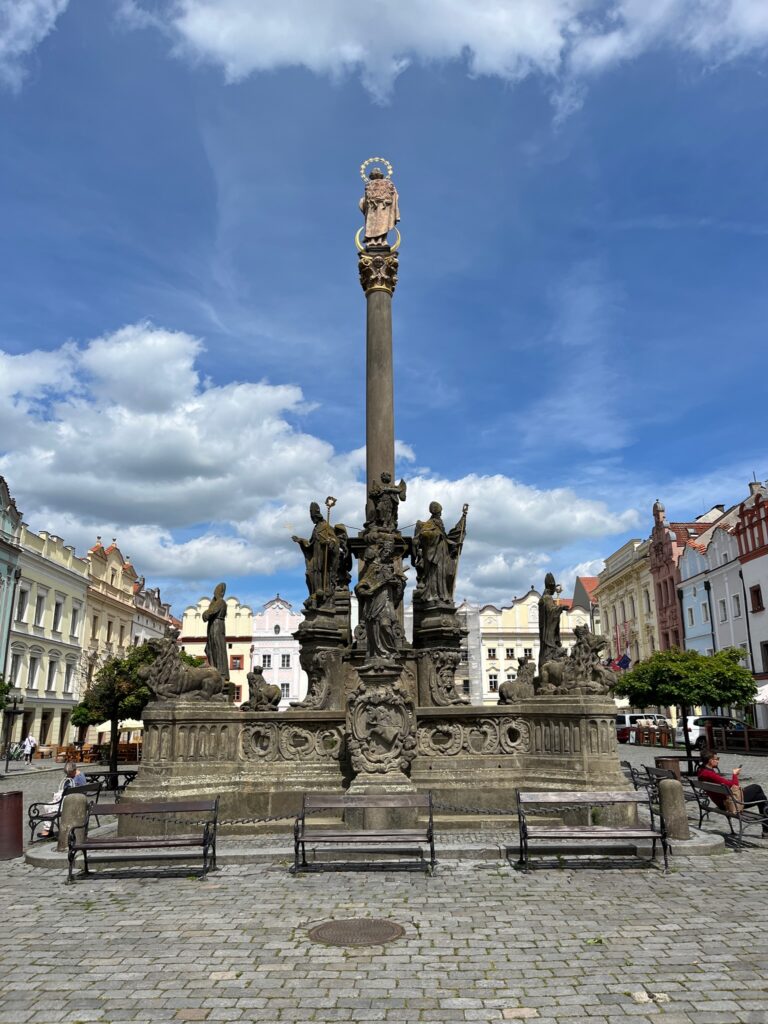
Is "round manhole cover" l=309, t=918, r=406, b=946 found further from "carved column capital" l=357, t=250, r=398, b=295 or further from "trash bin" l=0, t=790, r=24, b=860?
"carved column capital" l=357, t=250, r=398, b=295

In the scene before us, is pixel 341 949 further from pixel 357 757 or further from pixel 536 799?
pixel 357 757

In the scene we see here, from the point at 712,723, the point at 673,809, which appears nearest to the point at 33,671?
the point at 712,723

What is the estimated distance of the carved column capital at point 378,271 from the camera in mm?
18562

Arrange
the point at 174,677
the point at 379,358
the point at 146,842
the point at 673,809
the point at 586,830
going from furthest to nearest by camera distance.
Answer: the point at 379,358
the point at 174,677
the point at 673,809
the point at 586,830
the point at 146,842

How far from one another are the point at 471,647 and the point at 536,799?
63.9 meters


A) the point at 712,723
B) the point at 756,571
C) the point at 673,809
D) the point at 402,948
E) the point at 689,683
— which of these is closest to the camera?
the point at 402,948

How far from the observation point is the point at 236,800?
1255 cm

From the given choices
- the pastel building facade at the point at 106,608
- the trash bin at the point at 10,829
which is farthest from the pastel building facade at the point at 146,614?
the trash bin at the point at 10,829

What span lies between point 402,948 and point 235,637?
222 feet

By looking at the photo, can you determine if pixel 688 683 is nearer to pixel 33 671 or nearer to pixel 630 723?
pixel 630 723

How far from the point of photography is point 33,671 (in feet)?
146

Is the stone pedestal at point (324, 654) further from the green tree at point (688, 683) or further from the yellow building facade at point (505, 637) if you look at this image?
the yellow building facade at point (505, 637)

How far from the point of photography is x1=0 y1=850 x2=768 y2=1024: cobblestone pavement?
207 inches

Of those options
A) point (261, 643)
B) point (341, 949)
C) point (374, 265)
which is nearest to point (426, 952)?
point (341, 949)
